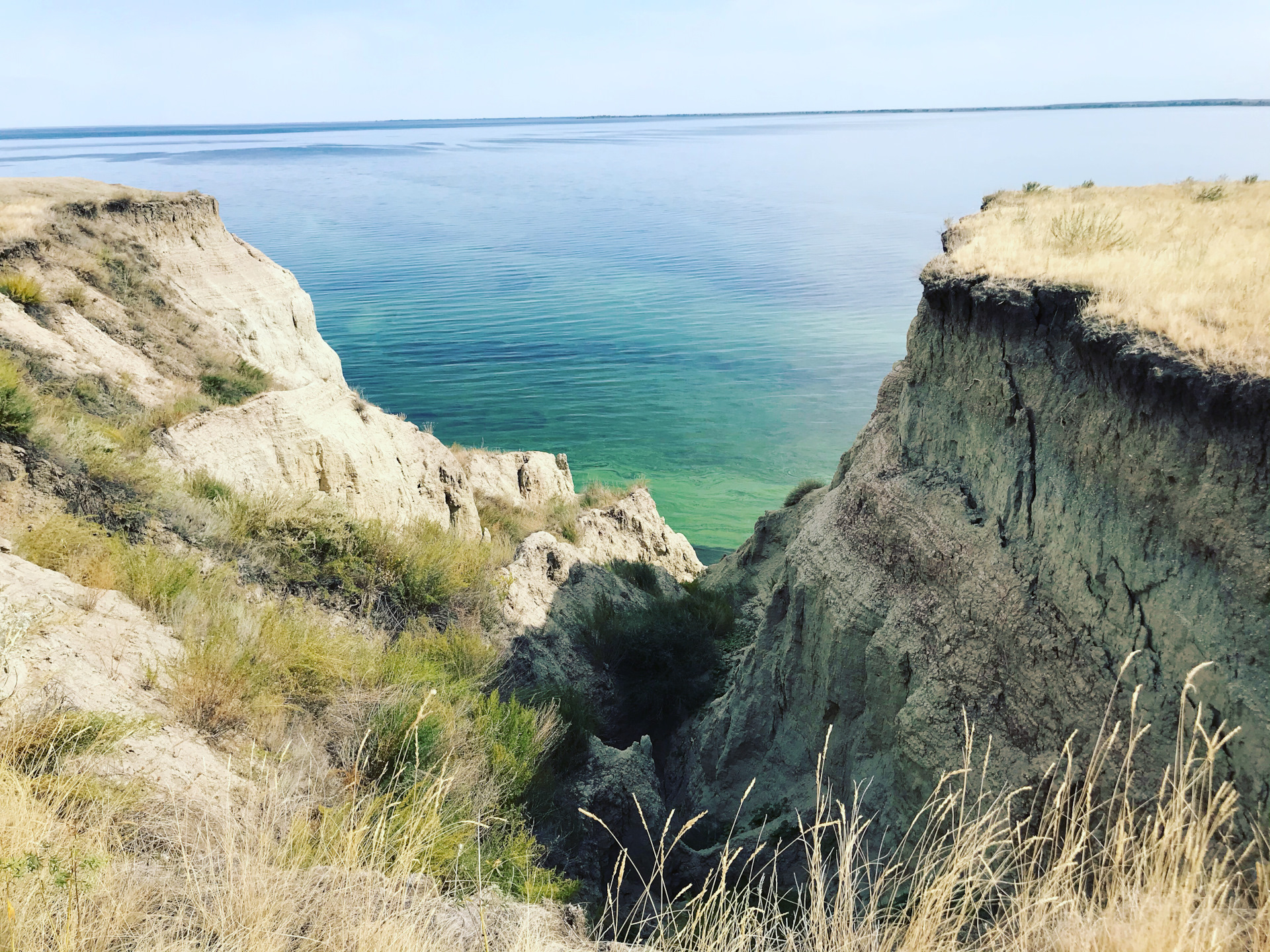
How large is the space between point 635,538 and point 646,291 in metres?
35.5

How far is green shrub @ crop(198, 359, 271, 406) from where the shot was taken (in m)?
13.1

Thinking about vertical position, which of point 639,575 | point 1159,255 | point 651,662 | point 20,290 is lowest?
point 639,575

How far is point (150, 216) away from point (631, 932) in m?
17.6

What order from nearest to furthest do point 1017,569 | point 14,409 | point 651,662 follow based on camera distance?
point 1017,569 < point 14,409 < point 651,662

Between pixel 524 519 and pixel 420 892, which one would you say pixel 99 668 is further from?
pixel 524 519

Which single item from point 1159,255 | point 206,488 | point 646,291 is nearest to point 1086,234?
point 1159,255

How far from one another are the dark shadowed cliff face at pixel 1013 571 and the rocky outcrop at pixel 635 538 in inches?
305

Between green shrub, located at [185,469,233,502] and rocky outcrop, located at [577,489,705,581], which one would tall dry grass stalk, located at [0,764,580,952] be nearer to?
green shrub, located at [185,469,233,502]

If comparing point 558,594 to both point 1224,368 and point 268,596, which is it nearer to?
point 268,596

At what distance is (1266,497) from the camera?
4.29m

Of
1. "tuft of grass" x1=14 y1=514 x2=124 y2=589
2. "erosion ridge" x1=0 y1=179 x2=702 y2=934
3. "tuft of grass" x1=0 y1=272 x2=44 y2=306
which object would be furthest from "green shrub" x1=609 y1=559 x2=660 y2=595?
"tuft of grass" x1=0 y1=272 x2=44 y2=306

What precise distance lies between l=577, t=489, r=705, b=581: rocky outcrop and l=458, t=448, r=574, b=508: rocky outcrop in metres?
1.68

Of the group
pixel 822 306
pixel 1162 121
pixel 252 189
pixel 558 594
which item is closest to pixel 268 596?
pixel 558 594

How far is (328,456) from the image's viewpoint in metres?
12.6
